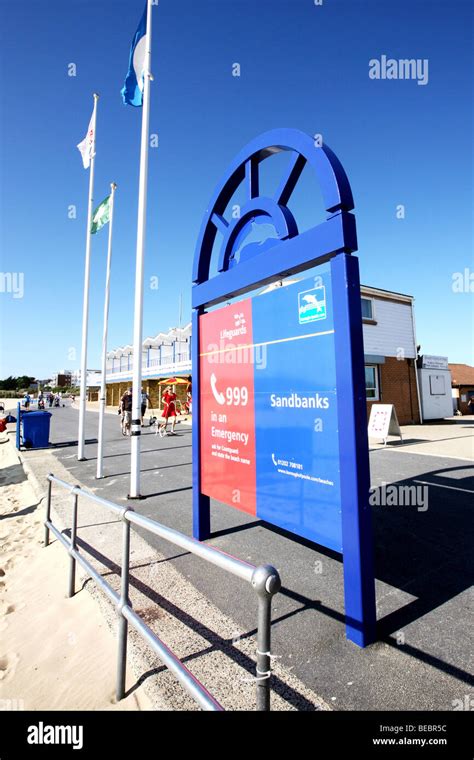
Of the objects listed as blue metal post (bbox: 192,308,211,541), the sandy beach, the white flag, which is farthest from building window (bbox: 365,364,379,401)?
the sandy beach

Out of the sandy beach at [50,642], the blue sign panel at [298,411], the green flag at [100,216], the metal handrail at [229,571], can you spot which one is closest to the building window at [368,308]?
the green flag at [100,216]

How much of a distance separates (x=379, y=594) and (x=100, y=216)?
9.31m

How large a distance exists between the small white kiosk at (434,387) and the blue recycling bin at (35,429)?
693 inches

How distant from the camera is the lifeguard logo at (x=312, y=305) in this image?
2846 millimetres

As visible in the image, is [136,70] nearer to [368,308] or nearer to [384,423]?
[384,423]

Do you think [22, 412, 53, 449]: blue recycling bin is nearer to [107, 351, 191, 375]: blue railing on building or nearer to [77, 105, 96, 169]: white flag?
[77, 105, 96, 169]: white flag

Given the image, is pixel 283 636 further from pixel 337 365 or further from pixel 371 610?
pixel 337 365

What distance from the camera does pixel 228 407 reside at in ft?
13.3

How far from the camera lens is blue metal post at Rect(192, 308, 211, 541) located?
4.34 metres

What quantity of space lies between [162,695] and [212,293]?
3510 mm

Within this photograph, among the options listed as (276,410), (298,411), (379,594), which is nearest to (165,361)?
(276,410)

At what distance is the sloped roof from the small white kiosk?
1580 cm

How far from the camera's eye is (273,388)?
11.1ft
